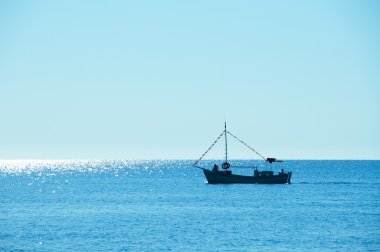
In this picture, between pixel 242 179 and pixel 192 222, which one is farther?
pixel 242 179

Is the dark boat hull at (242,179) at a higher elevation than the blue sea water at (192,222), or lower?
higher

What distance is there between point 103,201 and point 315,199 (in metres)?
31.7

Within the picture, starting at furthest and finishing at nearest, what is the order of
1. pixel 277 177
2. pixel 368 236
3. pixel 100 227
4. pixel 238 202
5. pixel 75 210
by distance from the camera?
pixel 277 177
pixel 238 202
pixel 75 210
pixel 100 227
pixel 368 236

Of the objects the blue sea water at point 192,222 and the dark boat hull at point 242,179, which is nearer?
the blue sea water at point 192,222

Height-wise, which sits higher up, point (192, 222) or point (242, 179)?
point (242, 179)

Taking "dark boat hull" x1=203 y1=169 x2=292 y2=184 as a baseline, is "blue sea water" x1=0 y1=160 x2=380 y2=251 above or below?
below

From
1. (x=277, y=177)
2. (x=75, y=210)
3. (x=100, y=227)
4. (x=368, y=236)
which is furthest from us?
(x=277, y=177)

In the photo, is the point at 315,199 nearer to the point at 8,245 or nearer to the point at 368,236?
the point at 368,236

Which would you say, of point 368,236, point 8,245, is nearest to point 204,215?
point 368,236

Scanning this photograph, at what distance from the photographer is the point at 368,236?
61.6m

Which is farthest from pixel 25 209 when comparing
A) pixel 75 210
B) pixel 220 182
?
pixel 220 182

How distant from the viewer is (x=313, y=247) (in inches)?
2213

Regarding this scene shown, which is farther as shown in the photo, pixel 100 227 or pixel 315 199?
pixel 315 199

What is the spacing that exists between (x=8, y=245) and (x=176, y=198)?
50241 millimetres
